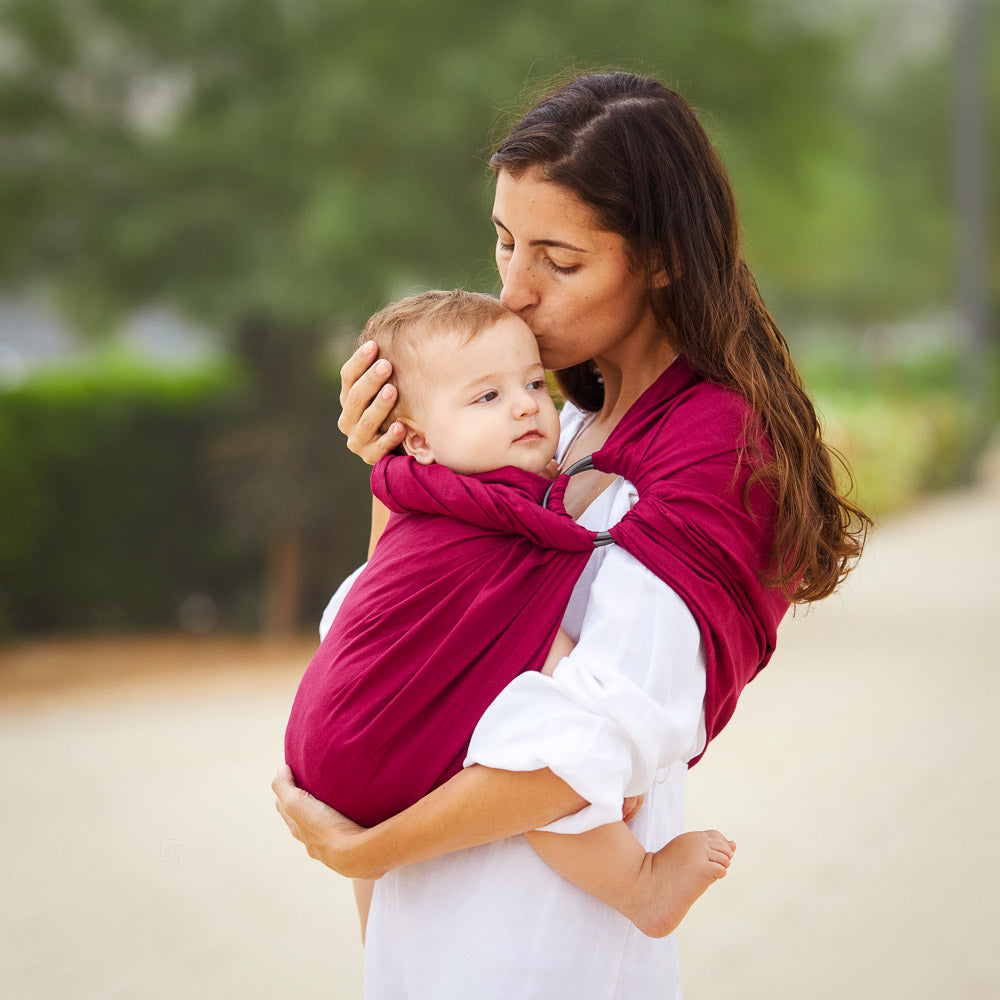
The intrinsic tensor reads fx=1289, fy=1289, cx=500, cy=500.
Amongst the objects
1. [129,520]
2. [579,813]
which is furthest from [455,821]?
[129,520]

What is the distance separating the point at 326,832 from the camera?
69.7 inches

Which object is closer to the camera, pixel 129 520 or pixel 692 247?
pixel 692 247

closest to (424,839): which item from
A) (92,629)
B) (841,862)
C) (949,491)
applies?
(841,862)

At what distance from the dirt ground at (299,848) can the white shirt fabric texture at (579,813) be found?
8.79 feet

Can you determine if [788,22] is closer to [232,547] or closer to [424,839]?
[232,547]

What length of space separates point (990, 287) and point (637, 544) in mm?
35571

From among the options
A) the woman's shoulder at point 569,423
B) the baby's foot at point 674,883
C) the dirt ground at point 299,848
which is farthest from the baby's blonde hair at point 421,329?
the dirt ground at point 299,848

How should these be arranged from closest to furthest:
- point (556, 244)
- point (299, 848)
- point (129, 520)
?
1. point (556, 244)
2. point (299, 848)
3. point (129, 520)

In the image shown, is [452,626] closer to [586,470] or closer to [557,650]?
[557,650]

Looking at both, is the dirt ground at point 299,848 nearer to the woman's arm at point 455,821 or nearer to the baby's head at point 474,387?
the woman's arm at point 455,821

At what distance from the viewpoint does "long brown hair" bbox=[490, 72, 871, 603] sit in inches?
71.1

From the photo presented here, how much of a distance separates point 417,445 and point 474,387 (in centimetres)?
14

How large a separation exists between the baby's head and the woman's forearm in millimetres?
473

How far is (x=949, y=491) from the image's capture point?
64.3 feet
